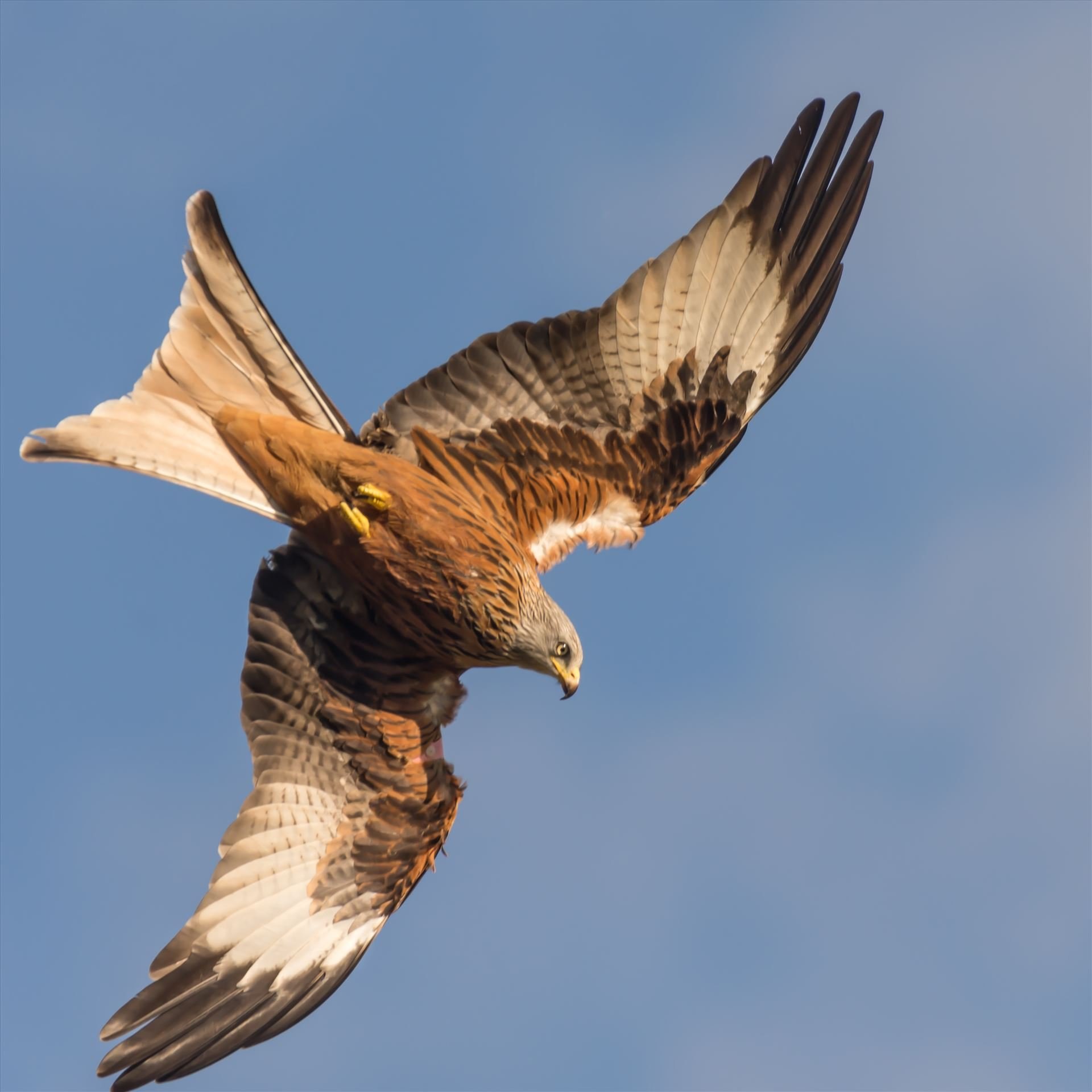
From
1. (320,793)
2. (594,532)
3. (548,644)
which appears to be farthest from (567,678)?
(320,793)

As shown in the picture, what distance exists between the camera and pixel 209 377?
9.76 meters

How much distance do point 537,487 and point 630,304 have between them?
3.88ft

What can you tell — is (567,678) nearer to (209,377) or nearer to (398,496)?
(398,496)

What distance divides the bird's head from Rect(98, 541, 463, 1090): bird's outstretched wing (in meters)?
0.89

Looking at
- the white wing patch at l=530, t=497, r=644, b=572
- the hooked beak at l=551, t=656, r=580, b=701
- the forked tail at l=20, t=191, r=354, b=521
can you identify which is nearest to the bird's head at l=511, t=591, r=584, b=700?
the hooked beak at l=551, t=656, r=580, b=701

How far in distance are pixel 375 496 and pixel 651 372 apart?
73.2 inches

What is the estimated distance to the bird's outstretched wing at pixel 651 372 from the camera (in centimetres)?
1023

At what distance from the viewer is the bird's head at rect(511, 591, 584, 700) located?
9.82 meters

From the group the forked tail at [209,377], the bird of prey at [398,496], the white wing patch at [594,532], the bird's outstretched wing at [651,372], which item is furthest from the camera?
the white wing patch at [594,532]

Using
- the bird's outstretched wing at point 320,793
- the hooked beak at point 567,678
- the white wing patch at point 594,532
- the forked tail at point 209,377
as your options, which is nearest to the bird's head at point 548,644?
the hooked beak at point 567,678

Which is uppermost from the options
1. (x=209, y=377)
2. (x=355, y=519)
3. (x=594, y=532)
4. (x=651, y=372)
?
(x=209, y=377)

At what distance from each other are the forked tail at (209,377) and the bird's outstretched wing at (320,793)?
0.86 metres

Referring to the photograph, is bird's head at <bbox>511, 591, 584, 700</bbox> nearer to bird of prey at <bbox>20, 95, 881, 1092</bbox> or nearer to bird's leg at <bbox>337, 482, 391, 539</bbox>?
bird of prey at <bbox>20, 95, 881, 1092</bbox>

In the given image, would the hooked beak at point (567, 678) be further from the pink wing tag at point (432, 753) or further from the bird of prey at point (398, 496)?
the pink wing tag at point (432, 753)
